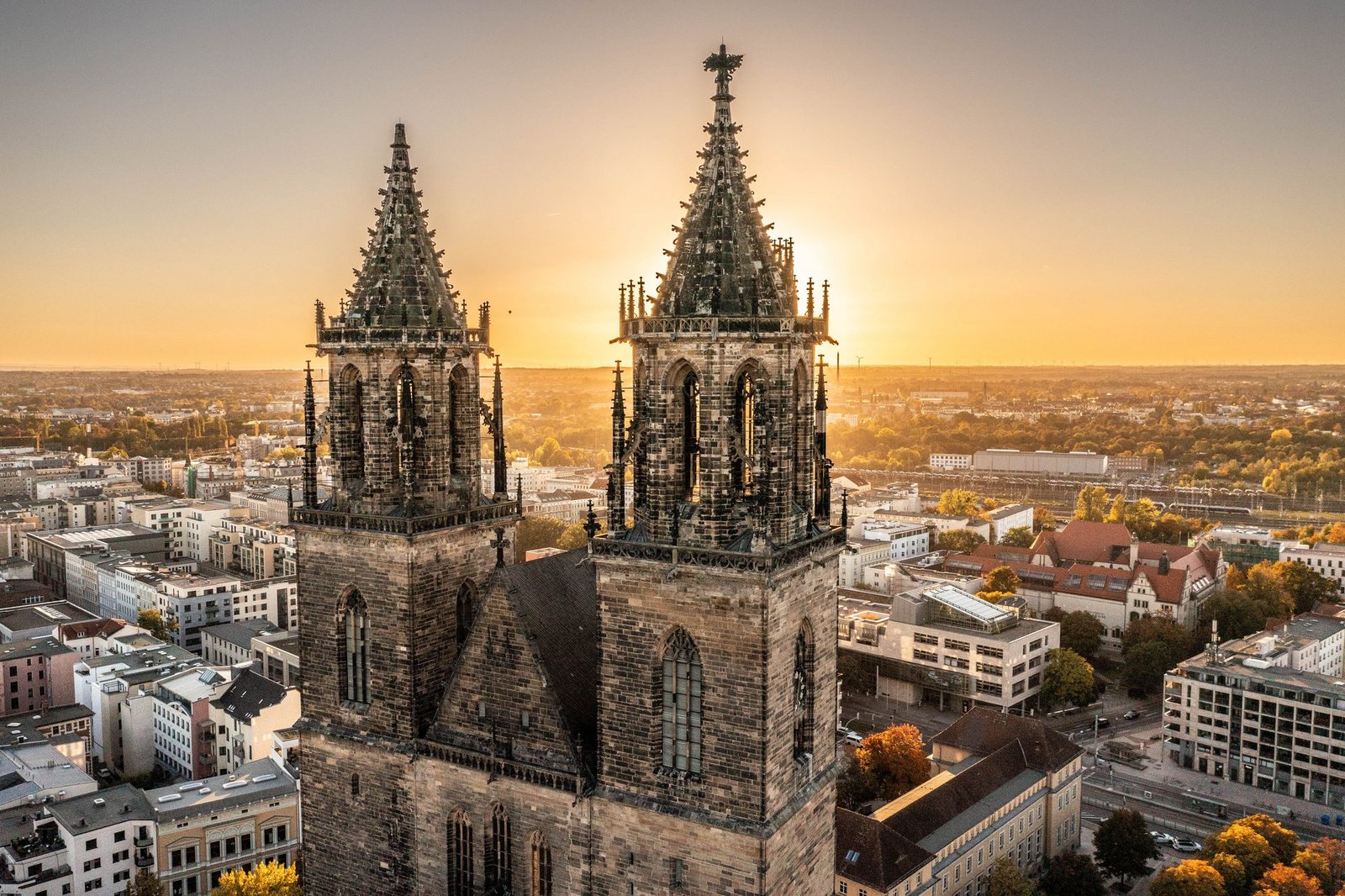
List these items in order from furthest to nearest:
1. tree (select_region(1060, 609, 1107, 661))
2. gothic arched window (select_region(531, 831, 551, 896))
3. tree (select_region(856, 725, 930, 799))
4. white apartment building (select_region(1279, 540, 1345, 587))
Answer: white apartment building (select_region(1279, 540, 1345, 587)) < tree (select_region(1060, 609, 1107, 661)) < tree (select_region(856, 725, 930, 799)) < gothic arched window (select_region(531, 831, 551, 896))

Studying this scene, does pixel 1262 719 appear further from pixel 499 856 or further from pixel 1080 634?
pixel 499 856

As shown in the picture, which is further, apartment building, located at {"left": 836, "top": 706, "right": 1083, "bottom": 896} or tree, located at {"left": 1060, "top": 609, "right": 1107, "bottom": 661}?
tree, located at {"left": 1060, "top": 609, "right": 1107, "bottom": 661}

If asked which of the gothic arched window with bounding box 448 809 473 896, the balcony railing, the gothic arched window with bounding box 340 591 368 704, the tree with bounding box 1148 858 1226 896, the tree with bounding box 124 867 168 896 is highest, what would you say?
the balcony railing

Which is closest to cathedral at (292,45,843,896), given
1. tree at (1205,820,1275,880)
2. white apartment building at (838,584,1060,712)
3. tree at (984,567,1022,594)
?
tree at (1205,820,1275,880)

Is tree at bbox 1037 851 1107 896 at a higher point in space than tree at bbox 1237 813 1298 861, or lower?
lower

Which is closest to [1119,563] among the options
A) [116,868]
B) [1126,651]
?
[1126,651]

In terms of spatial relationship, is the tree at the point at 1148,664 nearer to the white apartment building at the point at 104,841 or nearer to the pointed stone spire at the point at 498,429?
the pointed stone spire at the point at 498,429

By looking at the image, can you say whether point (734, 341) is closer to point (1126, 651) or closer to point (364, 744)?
point (364, 744)

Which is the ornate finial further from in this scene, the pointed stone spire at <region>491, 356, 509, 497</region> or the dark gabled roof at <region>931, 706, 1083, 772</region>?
the dark gabled roof at <region>931, 706, 1083, 772</region>
